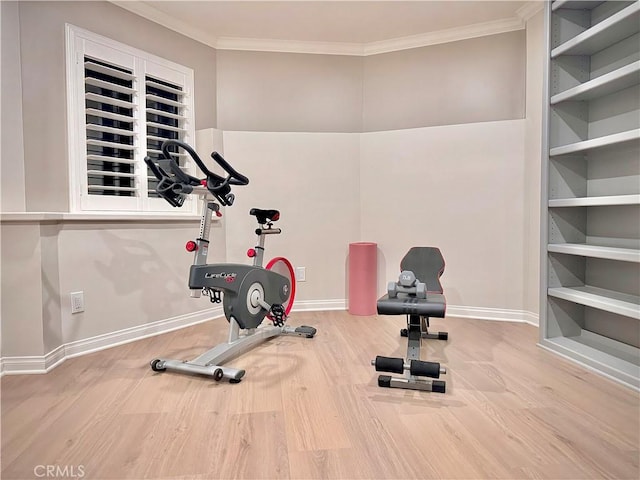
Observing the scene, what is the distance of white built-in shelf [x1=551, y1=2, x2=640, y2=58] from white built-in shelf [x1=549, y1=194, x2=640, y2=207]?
101 centimetres

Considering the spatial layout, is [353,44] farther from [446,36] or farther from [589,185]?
[589,185]

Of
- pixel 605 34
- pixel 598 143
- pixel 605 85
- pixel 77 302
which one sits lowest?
pixel 77 302

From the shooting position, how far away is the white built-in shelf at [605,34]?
88.4 inches

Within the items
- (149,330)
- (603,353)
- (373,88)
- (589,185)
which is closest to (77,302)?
(149,330)

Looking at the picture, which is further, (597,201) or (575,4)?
(575,4)

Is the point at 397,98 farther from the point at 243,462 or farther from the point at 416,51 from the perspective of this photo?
the point at 243,462

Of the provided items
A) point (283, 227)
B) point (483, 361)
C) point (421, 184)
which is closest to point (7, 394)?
point (283, 227)

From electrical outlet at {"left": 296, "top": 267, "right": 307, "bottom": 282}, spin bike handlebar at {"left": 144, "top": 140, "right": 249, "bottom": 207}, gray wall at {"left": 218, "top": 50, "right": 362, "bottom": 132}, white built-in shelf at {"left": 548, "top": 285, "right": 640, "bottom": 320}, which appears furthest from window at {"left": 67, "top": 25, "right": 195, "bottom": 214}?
white built-in shelf at {"left": 548, "top": 285, "right": 640, "bottom": 320}

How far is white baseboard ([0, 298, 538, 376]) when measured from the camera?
2.47 meters

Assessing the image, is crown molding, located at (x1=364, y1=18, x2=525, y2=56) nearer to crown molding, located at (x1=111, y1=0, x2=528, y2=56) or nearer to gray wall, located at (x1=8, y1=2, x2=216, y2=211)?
crown molding, located at (x1=111, y1=0, x2=528, y2=56)

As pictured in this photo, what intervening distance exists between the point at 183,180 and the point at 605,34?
2775 mm

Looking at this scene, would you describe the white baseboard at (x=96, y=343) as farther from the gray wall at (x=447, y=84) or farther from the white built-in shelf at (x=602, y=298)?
the white built-in shelf at (x=602, y=298)

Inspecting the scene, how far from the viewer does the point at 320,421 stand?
188 centimetres

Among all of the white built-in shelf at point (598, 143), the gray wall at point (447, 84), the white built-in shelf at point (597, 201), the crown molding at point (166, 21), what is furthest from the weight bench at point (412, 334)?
the crown molding at point (166, 21)
